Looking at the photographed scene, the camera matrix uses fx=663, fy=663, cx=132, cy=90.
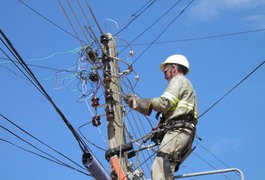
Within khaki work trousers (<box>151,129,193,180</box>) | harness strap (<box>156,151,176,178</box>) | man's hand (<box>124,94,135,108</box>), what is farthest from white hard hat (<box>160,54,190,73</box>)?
harness strap (<box>156,151,176,178</box>)

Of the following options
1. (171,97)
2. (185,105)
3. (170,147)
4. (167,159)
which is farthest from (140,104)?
(167,159)

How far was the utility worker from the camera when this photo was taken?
804 cm

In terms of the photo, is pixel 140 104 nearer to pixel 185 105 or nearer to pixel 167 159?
pixel 185 105

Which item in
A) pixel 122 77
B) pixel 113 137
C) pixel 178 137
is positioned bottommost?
pixel 178 137

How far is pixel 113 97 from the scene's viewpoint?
389 inches

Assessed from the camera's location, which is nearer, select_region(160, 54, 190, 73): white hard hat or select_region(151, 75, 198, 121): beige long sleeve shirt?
select_region(151, 75, 198, 121): beige long sleeve shirt

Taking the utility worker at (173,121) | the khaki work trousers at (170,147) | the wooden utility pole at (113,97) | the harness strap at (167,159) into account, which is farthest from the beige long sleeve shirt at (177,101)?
the wooden utility pole at (113,97)

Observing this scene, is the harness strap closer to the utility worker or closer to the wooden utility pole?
the utility worker

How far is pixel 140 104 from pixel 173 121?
486mm

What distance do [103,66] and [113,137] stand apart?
56.6 inches

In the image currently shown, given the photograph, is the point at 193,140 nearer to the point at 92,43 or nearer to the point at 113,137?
the point at 113,137

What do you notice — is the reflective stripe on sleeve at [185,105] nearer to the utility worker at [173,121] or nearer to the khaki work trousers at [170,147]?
the utility worker at [173,121]

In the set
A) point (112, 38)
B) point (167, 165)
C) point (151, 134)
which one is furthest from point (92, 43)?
point (167, 165)

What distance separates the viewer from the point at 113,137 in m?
9.47
